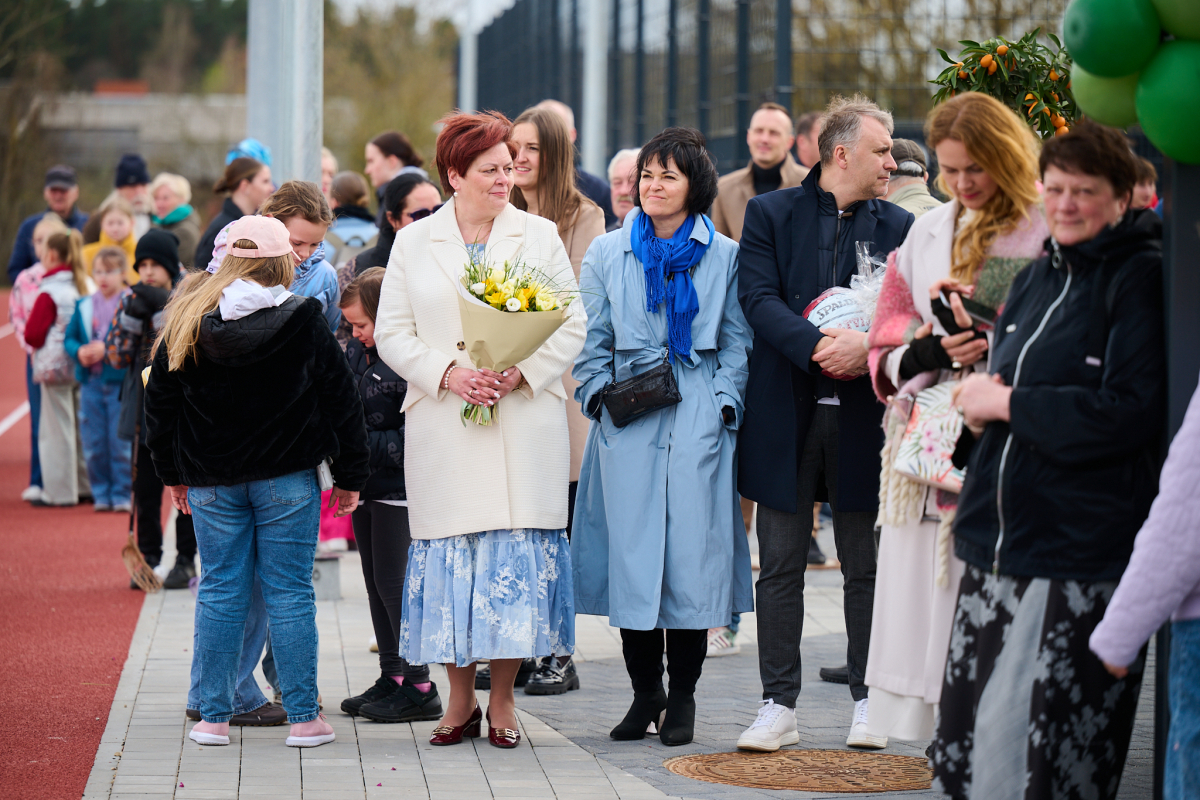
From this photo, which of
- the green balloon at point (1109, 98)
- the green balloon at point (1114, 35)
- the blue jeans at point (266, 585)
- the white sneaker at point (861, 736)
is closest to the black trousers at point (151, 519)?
the blue jeans at point (266, 585)

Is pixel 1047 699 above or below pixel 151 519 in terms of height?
above

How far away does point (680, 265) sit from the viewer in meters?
5.37

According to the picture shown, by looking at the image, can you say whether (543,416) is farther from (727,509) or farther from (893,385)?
(893,385)

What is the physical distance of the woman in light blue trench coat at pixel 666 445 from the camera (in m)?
5.25

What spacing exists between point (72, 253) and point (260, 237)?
6.80 meters

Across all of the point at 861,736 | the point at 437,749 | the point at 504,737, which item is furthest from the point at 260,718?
the point at 861,736

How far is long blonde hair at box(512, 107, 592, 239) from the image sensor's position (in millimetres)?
6262

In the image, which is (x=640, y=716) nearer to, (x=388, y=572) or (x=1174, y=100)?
(x=388, y=572)

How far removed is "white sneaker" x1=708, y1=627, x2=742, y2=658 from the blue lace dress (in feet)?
6.08

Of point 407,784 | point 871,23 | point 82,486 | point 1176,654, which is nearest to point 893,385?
point 1176,654

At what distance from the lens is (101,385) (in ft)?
36.4

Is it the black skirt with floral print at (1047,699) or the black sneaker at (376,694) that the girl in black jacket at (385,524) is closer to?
the black sneaker at (376,694)

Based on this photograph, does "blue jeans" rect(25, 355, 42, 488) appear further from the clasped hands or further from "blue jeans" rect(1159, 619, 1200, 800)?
"blue jeans" rect(1159, 619, 1200, 800)

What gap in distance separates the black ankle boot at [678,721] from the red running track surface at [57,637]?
6.40ft
